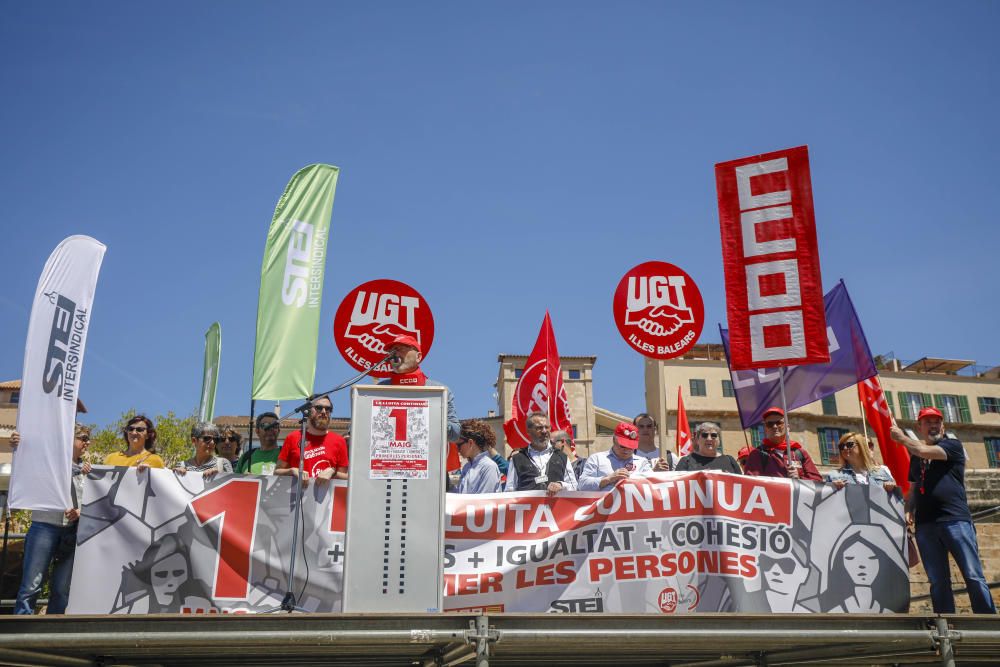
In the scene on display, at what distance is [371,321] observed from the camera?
980 centimetres

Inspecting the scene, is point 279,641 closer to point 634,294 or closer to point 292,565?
point 292,565

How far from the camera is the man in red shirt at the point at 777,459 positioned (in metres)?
8.37

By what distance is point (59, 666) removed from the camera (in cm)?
591

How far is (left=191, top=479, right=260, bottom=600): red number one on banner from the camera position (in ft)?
22.6

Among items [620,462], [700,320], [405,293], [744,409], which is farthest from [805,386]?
[405,293]

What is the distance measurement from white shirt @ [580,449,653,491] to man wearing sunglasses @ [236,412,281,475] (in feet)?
9.51

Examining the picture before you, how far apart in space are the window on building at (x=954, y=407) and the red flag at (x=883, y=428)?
6066 cm

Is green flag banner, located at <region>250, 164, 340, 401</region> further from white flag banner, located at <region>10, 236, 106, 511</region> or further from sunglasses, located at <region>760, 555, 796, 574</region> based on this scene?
sunglasses, located at <region>760, 555, 796, 574</region>

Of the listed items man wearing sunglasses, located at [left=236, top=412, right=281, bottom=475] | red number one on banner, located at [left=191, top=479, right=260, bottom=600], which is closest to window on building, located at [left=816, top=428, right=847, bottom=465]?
man wearing sunglasses, located at [left=236, top=412, right=281, bottom=475]

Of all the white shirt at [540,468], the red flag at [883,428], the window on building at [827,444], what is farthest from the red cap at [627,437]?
the window on building at [827,444]

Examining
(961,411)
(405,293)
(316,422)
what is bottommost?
(316,422)

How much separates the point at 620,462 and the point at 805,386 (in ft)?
14.8

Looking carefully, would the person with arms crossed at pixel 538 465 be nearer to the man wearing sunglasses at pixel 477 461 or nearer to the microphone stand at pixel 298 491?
the man wearing sunglasses at pixel 477 461

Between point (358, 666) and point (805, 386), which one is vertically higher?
point (805, 386)
